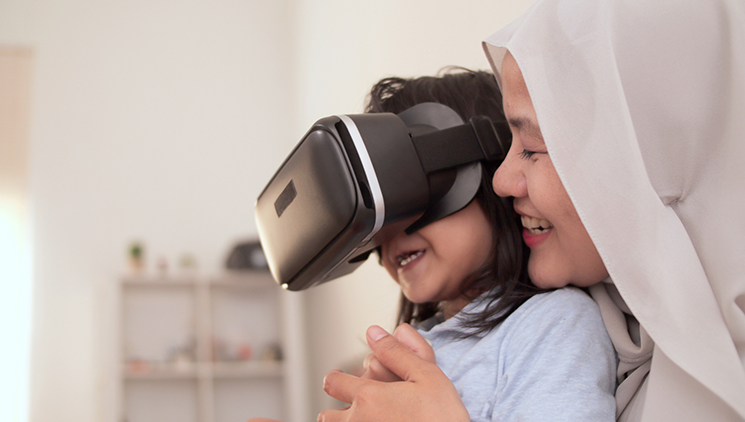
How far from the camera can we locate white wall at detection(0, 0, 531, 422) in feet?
9.61

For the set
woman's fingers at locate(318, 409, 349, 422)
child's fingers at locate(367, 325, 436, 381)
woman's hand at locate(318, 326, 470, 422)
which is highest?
child's fingers at locate(367, 325, 436, 381)

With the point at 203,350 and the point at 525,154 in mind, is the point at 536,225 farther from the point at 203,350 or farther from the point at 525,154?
the point at 203,350

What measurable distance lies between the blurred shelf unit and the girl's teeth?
2.26m

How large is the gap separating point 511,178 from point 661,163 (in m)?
0.18

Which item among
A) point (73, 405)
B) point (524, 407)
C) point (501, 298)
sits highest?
point (501, 298)

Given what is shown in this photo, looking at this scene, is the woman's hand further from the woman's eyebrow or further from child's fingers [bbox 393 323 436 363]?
the woman's eyebrow

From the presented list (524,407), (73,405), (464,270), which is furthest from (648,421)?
(73,405)

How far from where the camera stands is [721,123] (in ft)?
1.65

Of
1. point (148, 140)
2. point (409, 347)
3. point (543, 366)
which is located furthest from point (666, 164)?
point (148, 140)

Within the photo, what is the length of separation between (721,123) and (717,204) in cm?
7

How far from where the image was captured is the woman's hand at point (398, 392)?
58 cm

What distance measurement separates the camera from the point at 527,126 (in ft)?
2.07

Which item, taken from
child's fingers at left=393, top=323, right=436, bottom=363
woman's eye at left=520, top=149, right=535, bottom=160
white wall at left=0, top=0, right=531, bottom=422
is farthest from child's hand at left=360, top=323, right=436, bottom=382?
white wall at left=0, top=0, right=531, bottom=422

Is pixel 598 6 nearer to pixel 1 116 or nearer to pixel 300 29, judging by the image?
pixel 300 29
